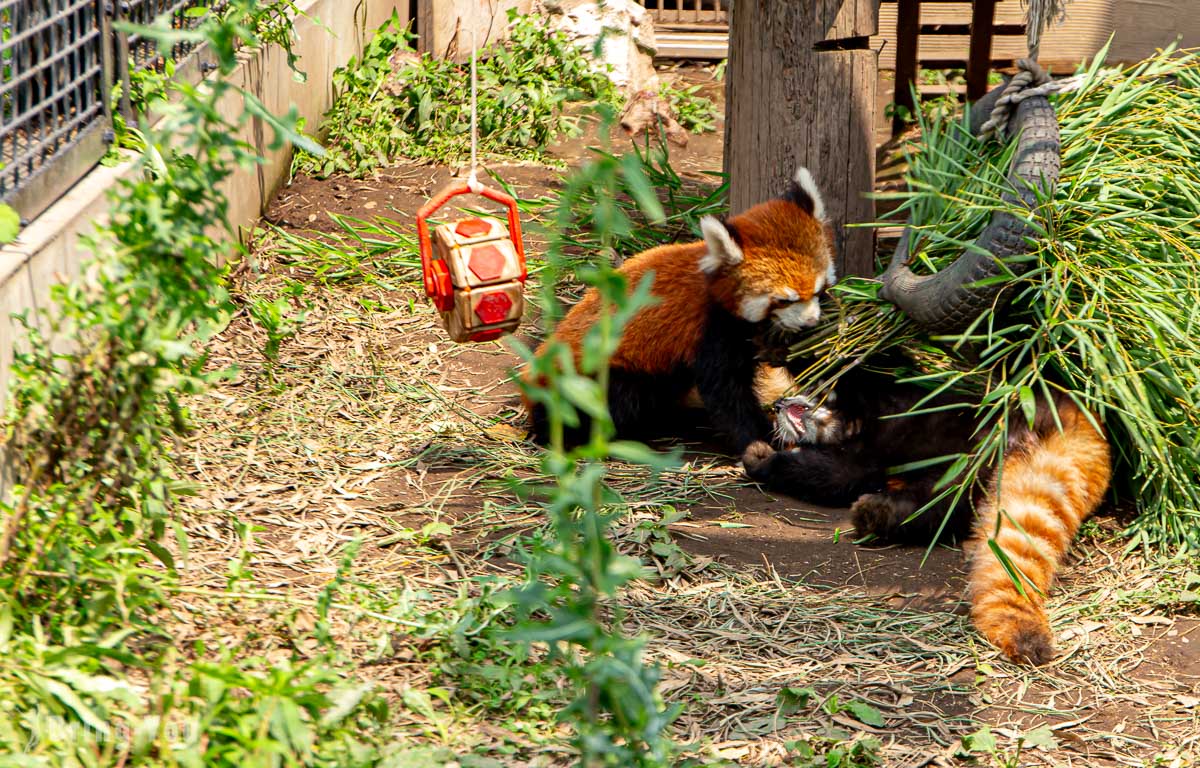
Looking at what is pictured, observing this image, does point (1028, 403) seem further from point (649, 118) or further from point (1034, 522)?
point (649, 118)

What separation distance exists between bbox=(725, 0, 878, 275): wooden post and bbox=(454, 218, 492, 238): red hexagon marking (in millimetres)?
1864

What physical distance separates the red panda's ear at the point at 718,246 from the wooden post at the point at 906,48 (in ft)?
8.93

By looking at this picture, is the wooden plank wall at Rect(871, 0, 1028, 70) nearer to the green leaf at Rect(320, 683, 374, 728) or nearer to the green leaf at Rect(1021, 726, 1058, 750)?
the green leaf at Rect(1021, 726, 1058, 750)

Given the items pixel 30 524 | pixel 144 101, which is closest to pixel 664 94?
pixel 144 101

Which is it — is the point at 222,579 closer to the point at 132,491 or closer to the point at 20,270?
the point at 132,491

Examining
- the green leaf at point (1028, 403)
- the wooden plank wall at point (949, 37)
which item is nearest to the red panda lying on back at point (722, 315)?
the green leaf at point (1028, 403)

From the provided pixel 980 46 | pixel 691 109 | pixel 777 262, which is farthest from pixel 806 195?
pixel 691 109

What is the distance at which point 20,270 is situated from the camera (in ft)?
11.4

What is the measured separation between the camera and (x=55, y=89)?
398 cm

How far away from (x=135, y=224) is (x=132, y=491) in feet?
2.50

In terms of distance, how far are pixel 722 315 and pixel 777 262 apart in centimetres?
32

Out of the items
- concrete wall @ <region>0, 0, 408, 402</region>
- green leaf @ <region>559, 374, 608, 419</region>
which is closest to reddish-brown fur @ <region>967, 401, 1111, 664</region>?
green leaf @ <region>559, 374, 608, 419</region>

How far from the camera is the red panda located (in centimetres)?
365

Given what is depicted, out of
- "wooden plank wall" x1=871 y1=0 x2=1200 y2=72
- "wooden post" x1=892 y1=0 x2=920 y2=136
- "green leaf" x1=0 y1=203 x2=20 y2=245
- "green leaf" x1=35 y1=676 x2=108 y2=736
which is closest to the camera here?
"green leaf" x1=35 y1=676 x2=108 y2=736
